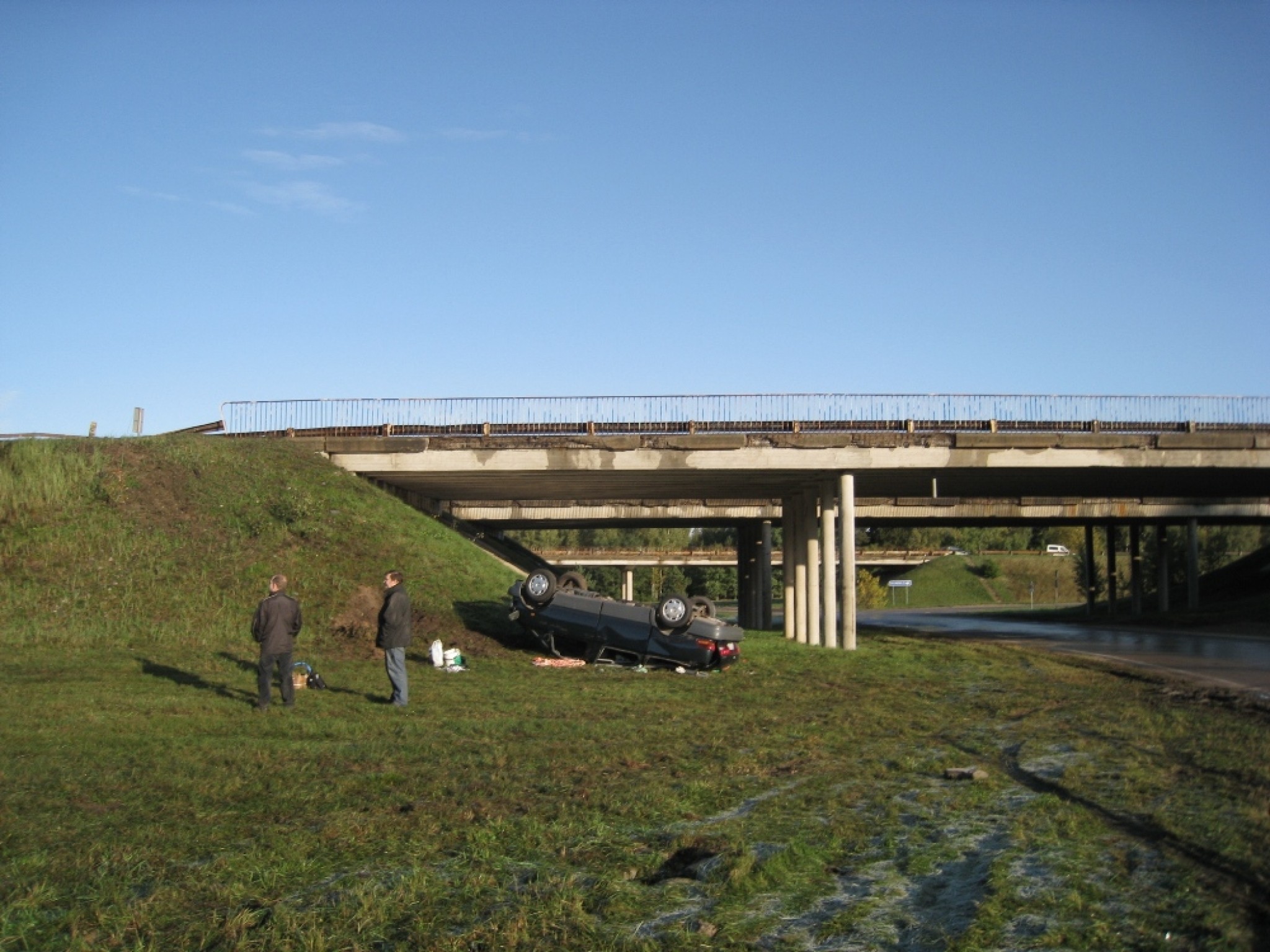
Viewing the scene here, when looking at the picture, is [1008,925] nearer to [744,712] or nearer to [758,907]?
[758,907]

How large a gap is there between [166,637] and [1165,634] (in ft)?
91.1

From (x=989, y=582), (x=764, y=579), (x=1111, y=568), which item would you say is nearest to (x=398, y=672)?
(x=764, y=579)

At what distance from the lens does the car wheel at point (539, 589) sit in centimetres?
2017

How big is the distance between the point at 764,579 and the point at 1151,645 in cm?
1574

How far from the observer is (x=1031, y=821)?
24.0 ft

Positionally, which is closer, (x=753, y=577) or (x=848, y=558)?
(x=848, y=558)

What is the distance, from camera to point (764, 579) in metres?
41.6

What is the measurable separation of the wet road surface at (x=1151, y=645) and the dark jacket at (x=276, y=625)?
12.9 meters

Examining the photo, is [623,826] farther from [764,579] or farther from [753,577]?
[753,577]

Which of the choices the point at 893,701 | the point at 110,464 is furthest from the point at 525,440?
the point at 893,701

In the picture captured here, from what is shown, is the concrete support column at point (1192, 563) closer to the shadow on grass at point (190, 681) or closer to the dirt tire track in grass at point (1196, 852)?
the shadow on grass at point (190, 681)

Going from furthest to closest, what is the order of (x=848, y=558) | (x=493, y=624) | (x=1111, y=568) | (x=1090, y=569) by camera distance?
(x=1090, y=569) < (x=1111, y=568) < (x=848, y=558) < (x=493, y=624)

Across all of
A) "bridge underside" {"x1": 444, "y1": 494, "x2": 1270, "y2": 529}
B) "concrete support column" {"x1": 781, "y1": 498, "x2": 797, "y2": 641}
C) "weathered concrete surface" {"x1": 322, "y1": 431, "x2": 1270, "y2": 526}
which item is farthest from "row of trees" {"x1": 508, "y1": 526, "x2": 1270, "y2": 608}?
"concrete support column" {"x1": 781, "y1": 498, "x2": 797, "y2": 641}

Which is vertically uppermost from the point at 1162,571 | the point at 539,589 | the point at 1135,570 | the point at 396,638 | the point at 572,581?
the point at 1135,570
